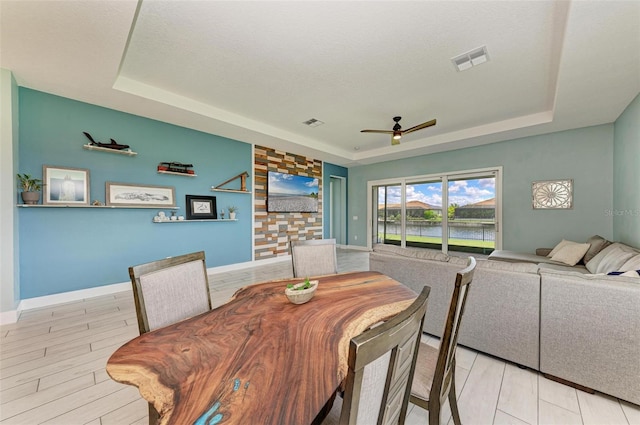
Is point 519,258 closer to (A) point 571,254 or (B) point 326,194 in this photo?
(A) point 571,254

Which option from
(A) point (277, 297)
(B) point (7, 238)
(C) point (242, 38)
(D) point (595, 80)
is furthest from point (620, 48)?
(B) point (7, 238)

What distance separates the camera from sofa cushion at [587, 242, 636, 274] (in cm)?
242

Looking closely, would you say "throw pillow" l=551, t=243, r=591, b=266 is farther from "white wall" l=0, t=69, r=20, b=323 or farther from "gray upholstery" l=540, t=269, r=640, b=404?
"white wall" l=0, t=69, r=20, b=323

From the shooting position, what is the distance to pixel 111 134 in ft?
11.8

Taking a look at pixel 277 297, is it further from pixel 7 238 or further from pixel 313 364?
pixel 7 238

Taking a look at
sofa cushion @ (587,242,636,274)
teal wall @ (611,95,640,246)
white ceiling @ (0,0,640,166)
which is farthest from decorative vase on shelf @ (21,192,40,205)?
teal wall @ (611,95,640,246)

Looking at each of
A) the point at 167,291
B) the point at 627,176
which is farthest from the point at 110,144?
the point at 627,176

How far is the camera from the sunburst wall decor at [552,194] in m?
4.37

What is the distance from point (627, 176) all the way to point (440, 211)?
300 centimetres

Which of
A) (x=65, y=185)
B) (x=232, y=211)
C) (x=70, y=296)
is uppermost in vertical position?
(x=65, y=185)

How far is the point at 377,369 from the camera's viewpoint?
0.57m

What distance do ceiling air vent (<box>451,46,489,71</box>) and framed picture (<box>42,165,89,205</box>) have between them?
4894mm

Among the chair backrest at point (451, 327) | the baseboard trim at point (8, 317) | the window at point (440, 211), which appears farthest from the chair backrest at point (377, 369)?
the window at point (440, 211)

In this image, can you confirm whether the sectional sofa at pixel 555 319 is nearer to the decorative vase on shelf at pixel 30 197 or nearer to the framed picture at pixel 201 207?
the framed picture at pixel 201 207
